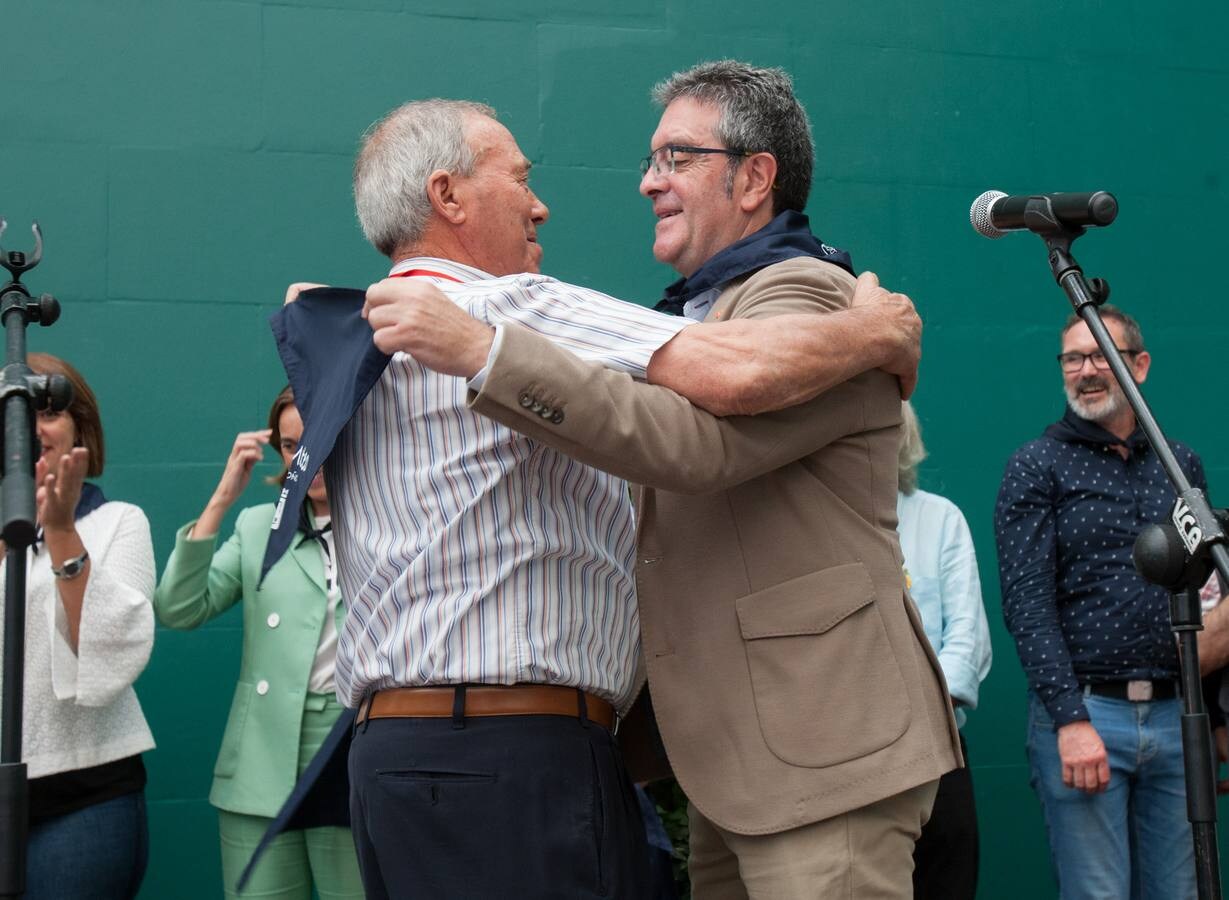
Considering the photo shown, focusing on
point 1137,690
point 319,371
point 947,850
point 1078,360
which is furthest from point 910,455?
point 319,371

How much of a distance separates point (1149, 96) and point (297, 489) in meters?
3.85

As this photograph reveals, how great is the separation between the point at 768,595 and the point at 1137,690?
2214 millimetres

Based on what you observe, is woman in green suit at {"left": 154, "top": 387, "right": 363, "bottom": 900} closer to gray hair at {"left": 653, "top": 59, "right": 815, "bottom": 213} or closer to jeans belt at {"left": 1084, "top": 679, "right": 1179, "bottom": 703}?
gray hair at {"left": 653, "top": 59, "right": 815, "bottom": 213}

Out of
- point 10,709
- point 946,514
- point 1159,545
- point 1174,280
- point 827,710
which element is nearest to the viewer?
point 10,709

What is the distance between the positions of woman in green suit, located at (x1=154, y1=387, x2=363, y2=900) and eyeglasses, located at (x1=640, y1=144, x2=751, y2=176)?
156cm

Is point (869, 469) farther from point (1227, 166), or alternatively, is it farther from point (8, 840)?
point (1227, 166)

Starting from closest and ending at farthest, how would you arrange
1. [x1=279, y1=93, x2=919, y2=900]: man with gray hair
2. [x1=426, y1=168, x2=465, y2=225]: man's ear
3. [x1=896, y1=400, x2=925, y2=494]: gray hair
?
[x1=279, y1=93, x2=919, y2=900]: man with gray hair < [x1=426, y1=168, x2=465, y2=225]: man's ear < [x1=896, y1=400, x2=925, y2=494]: gray hair

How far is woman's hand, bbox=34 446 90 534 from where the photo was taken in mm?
2535

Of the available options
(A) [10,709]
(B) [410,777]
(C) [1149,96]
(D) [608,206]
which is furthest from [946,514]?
(A) [10,709]

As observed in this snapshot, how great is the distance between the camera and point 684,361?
1.92 metres

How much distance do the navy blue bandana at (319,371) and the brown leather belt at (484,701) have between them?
9.4 inches

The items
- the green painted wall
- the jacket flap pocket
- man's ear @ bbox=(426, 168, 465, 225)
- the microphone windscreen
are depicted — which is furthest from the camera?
the green painted wall

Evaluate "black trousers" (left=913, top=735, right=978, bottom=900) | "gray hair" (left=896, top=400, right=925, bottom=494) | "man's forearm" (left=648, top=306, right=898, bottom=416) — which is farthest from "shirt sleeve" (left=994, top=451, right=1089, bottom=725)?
"man's forearm" (left=648, top=306, right=898, bottom=416)

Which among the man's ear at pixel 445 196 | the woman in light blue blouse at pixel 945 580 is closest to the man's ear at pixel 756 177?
the man's ear at pixel 445 196
